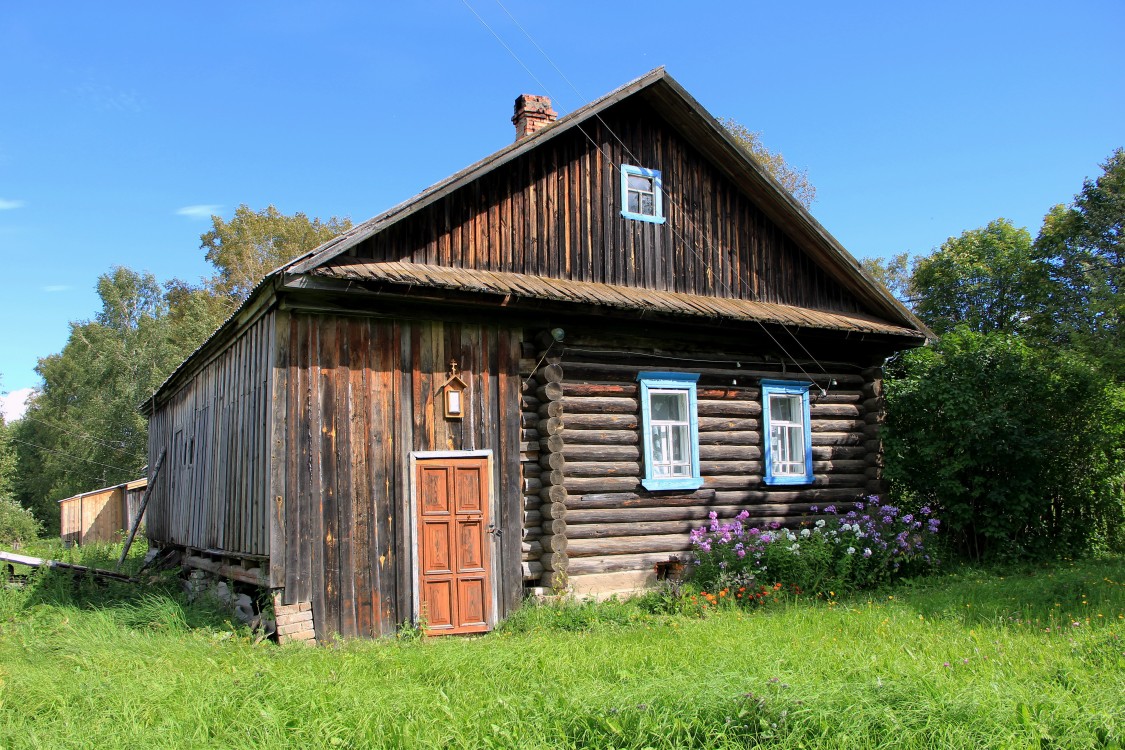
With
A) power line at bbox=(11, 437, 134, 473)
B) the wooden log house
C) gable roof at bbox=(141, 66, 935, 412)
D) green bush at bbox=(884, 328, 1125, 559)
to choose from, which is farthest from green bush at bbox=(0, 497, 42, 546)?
green bush at bbox=(884, 328, 1125, 559)

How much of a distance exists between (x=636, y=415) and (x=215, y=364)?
6467mm

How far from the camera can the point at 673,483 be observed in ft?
38.3

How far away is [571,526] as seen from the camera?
35.8 ft

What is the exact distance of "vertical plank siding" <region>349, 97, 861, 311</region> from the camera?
10.7 m

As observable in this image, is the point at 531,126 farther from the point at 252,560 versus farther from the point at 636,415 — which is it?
the point at 252,560

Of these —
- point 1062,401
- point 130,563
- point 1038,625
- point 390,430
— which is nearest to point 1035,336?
point 1062,401

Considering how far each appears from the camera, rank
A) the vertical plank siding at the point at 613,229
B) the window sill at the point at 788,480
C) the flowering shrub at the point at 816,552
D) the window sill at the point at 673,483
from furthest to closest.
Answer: the window sill at the point at 788,480 < the window sill at the point at 673,483 < the flowering shrub at the point at 816,552 < the vertical plank siding at the point at 613,229

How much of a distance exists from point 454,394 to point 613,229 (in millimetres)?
3687

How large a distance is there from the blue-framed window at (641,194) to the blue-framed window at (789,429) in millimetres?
3095

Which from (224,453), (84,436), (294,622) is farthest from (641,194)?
(84,436)

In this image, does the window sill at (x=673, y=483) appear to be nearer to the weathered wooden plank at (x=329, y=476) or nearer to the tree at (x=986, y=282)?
the weathered wooden plank at (x=329, y=476)

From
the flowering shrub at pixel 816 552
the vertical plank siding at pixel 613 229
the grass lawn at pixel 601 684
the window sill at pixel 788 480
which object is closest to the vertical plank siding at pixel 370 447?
the grass lawn at pixel 601 684

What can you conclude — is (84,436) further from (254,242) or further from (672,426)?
(672,426)

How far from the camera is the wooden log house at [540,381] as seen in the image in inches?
372
